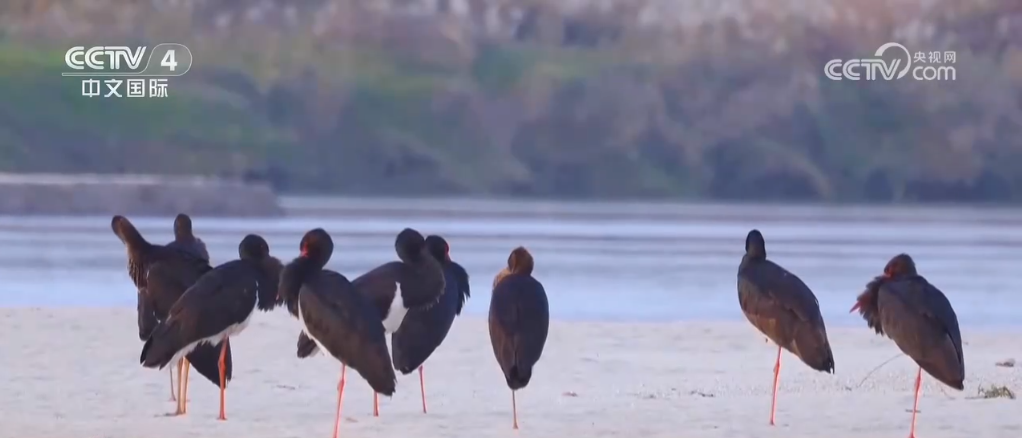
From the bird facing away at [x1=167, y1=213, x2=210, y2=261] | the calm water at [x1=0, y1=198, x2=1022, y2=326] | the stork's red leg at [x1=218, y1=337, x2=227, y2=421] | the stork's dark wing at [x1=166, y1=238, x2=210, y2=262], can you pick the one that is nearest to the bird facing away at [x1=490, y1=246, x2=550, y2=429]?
the stork's red leg at [x1=218, y1=337, x2=227, y2=421]

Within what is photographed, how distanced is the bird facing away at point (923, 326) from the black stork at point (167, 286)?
12.0 feet

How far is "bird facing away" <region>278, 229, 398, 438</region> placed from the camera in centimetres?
896

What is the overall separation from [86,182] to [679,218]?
14595mm

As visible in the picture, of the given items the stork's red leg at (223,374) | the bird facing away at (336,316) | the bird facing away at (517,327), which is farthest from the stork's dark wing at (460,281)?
the stork's red leg at (223,374)

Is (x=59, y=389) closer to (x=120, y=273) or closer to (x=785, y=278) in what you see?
(x=785, y=278)

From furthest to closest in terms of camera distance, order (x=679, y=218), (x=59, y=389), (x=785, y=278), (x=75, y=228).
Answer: (x=679, y=218), (x=75, y=228), (x=59, y=389), (x=785, y=278)

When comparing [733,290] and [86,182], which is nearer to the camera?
[733,290]

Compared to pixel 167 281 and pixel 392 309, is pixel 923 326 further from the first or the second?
pixel 167 281

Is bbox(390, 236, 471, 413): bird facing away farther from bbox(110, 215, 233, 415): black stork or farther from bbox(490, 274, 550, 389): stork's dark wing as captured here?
bbox(110, 215, 233, 415): black stork

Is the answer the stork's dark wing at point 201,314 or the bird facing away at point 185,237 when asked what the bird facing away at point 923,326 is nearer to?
the stork's dark wing at point 201,314

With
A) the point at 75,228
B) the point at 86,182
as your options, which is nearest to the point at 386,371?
the point at 75,228

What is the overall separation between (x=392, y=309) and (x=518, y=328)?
857mm

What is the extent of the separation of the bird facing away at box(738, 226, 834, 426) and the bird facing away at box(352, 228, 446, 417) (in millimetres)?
1796

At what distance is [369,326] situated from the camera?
900 cm
